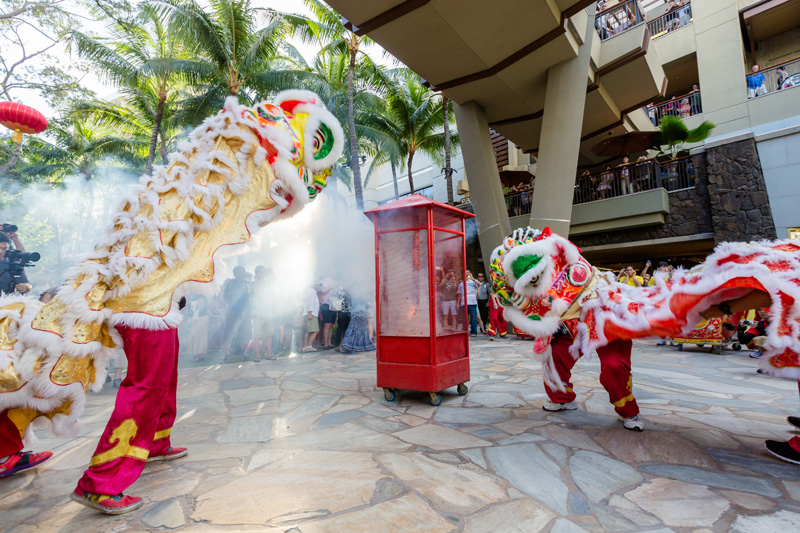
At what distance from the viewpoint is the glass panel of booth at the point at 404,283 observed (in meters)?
4.19

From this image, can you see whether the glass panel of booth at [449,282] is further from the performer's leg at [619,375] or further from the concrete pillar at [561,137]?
the concrete pillar at [561,137]

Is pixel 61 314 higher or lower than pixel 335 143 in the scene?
lower

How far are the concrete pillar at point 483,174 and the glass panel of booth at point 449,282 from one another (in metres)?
5.00

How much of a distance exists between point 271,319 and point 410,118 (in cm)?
1192

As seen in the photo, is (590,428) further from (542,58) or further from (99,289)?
(542,58)

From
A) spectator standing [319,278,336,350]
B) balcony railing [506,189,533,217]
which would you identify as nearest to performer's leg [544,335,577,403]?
spectator standing [319,278,336,350]

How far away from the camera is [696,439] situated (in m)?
2.94

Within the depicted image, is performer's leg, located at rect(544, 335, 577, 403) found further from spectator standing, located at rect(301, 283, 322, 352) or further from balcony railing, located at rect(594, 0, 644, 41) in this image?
balcony railing, located at rect(594, 0, 644, 41)

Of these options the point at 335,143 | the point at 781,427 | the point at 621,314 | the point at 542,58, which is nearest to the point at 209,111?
the point at 542,58

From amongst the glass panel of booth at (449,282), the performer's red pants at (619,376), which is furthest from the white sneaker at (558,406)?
the glass panel of booth at (449,282)

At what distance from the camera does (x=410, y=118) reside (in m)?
16.8

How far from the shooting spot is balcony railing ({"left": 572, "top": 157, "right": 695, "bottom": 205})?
38.0 feet

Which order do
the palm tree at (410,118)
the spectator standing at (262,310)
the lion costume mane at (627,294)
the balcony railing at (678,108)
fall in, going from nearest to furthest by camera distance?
the lion costume mane at (627,294)
the spectator standing at (262,310)
the balcony railing at (678,108)
the palm tree at (410,118)

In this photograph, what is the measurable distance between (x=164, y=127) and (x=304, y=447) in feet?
62.5
